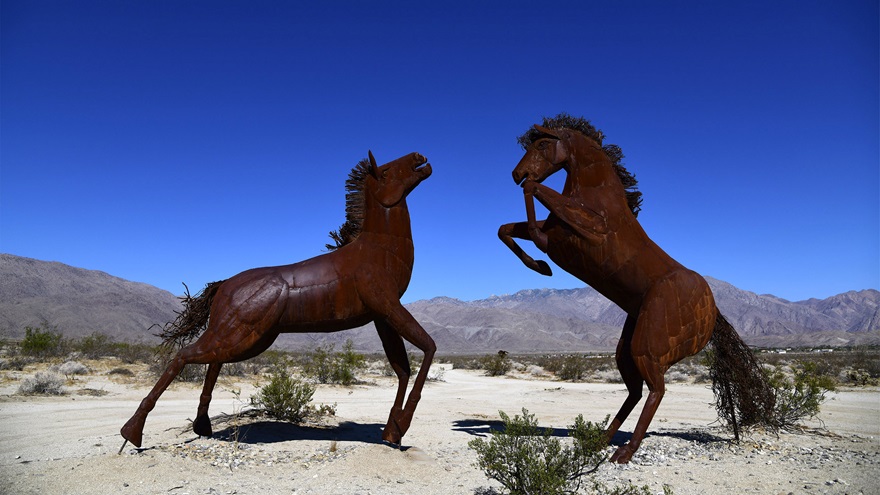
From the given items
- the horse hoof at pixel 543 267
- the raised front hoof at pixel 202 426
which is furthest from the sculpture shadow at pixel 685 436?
the raised front hoof at pixel 202 426

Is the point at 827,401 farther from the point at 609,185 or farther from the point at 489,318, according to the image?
the point at 489,318

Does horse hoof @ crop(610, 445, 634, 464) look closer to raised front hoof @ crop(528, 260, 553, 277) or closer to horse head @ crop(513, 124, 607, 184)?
raised front hoof @ crop(528, 260, 553, 277)

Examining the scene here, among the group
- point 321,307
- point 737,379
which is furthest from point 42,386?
point 737,379

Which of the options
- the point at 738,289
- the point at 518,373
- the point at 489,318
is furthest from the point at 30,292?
the point at 738,289

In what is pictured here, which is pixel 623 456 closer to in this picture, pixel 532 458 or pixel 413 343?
pixel 532 458

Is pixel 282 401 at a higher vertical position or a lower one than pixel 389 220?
lower

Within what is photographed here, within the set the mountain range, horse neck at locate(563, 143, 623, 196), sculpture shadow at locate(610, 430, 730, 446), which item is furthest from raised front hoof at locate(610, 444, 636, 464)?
the mountain range

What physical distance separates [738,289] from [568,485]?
20940 cm

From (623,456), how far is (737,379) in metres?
2.48

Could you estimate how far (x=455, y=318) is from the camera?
143875mm

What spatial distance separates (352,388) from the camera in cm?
1823

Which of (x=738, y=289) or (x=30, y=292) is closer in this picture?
(x=30, y=292)

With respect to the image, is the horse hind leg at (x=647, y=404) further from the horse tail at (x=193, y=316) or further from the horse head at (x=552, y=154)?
the horse tail at (x=193, y=316)

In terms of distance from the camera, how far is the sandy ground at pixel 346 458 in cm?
549
